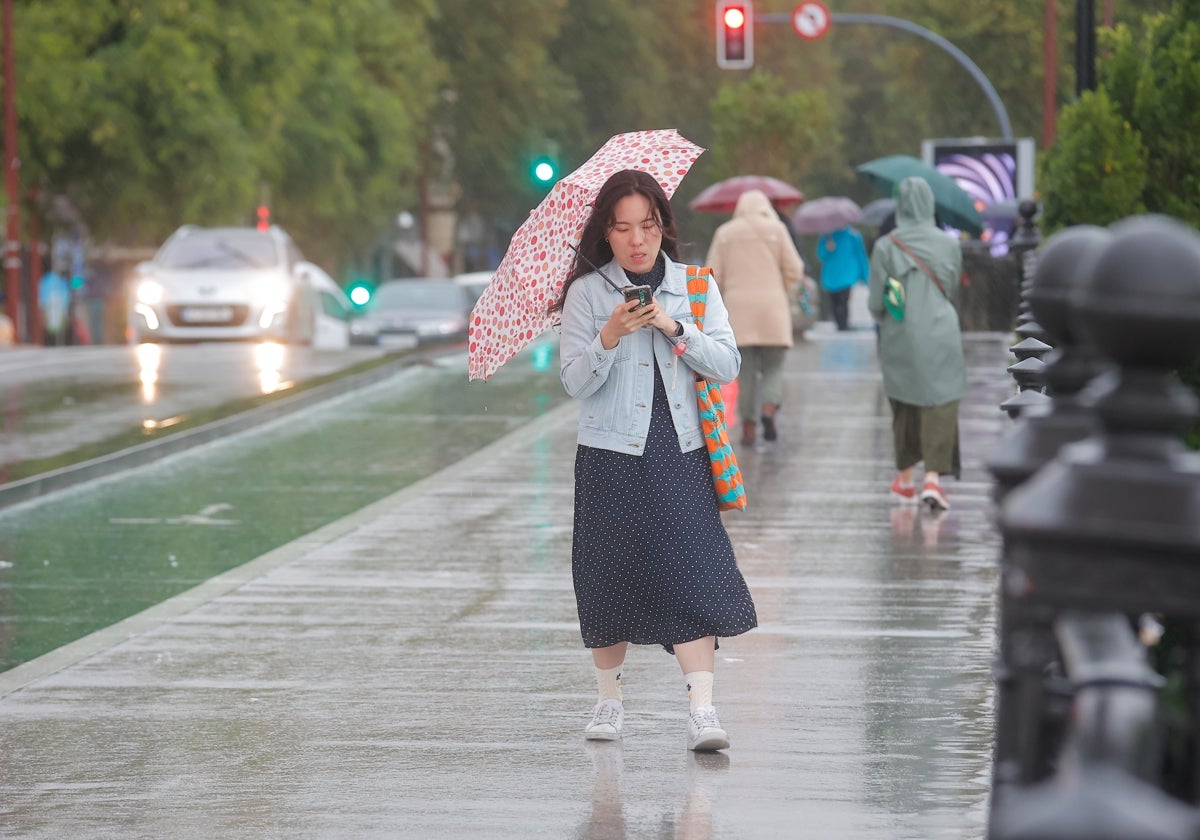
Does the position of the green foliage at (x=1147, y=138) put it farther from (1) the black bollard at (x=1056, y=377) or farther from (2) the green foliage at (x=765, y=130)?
(2) the green foliage at (x=765, y=130)

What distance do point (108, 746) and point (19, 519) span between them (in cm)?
613

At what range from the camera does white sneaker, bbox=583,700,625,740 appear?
6398 millimetres

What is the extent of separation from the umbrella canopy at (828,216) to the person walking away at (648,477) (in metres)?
22.0

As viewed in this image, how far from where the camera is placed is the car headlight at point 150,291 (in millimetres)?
28875

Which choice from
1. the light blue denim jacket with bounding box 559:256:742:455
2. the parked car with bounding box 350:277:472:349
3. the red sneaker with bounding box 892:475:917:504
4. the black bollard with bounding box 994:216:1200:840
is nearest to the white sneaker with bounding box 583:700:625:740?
the light blue denim jacket with bounding box 559:256:742:455

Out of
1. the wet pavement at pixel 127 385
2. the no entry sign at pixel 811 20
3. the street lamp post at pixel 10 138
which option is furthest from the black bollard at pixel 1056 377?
the street lamp post at pixel 10 138

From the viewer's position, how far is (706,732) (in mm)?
6184

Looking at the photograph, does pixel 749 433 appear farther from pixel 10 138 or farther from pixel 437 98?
pixel 437 98

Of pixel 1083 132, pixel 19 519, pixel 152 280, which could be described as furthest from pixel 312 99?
pixel 1083 132

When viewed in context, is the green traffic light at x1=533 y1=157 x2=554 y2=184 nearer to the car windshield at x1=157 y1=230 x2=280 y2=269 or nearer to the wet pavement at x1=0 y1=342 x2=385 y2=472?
the car windshield at x1=157 y1=230 x2=280 y2=269

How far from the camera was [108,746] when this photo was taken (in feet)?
21.0

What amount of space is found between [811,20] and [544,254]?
97.5 ft

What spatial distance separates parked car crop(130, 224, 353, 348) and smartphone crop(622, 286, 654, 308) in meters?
22.8

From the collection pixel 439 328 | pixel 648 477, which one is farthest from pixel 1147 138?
pixel 439 328
